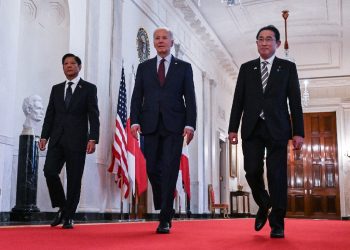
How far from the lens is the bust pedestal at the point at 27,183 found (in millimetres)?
5684

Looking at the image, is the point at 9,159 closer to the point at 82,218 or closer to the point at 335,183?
the point at 82,218

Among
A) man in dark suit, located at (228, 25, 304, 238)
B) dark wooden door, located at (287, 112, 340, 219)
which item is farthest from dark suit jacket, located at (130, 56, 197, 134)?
dark wooden door, located at (287, 112, 340, 219)

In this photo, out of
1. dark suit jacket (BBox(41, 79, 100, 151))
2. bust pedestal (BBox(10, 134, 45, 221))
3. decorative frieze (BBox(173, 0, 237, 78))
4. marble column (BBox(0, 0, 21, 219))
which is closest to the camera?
dark suit jacket (BBox(41, 79, 100, 151))

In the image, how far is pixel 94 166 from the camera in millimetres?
6969

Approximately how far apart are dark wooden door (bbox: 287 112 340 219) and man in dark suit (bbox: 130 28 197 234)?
14.5 meters

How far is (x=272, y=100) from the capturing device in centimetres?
323

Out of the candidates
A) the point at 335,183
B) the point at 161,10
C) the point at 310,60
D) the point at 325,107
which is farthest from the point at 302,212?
the point at 161,10

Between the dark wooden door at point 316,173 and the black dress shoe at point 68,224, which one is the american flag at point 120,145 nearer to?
the black dress shoe at point 68,224

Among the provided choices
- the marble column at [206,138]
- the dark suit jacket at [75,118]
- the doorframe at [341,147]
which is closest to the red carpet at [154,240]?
the dark suit jacket at [75,118]

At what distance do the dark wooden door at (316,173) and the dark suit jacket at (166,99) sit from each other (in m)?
14.5

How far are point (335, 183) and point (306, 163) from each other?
1261mm

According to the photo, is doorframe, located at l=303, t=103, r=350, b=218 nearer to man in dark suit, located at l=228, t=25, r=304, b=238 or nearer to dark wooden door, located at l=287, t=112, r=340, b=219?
dark wooden door, located at l=287, t=112, r=340, b=219

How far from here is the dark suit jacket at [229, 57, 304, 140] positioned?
10.4 feet

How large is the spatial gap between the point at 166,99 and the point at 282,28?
10.4m
